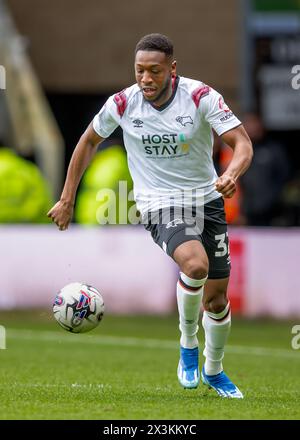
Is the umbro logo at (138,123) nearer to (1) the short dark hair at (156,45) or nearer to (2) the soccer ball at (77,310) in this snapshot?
(1) the short dark hair at (156,45)

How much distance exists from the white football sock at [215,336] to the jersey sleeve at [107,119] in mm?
1394

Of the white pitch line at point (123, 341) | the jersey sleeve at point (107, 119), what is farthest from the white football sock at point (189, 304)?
the white pitch line at point (123, 341)

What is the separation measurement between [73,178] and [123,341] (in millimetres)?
5337

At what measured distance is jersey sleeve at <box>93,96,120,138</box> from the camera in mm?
9023

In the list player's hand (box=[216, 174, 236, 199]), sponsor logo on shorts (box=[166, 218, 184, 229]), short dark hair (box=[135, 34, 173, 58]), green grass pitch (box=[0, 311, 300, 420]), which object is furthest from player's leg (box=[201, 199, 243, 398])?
short dark hair (box=[135, 34, 173, 58])

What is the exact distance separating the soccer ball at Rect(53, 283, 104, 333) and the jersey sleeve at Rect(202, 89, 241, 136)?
1368 mm

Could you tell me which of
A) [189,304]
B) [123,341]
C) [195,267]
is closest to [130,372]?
[189,304]

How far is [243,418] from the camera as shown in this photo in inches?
300

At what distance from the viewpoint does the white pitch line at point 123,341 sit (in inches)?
521

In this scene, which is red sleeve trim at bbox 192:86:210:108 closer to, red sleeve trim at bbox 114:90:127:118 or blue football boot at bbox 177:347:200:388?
red sleeve trim at bbox 114:90:127:118

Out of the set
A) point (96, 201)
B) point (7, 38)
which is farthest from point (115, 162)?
point (7, 38)

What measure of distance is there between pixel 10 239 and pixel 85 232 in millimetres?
952

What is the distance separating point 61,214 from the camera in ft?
29.4
